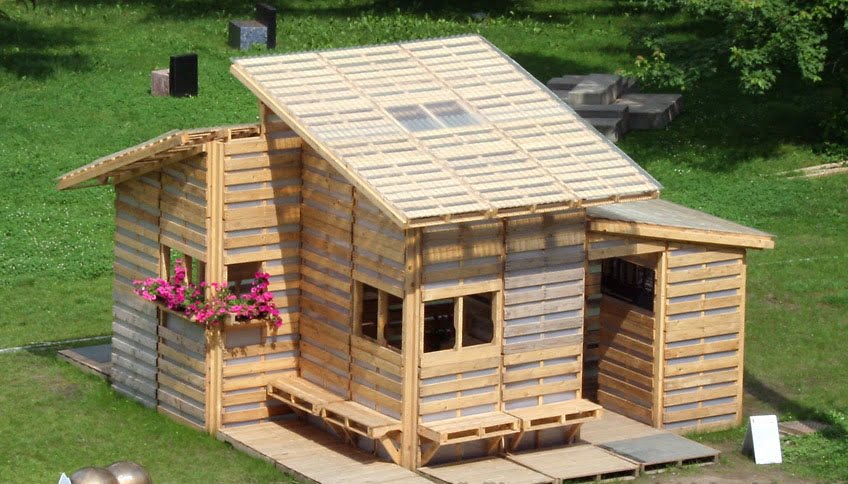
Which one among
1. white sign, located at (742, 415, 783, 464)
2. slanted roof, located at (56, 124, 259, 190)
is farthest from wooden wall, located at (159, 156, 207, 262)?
white sign, located at (742, 415, 783, 464)

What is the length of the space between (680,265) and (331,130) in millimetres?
4885

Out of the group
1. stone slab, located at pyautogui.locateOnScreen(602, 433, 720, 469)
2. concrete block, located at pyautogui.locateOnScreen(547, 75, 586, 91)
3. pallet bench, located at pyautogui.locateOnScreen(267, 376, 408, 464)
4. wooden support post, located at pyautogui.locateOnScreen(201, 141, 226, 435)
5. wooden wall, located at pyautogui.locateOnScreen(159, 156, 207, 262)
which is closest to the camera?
pallet bench, located at pyautogui.locateOnScreen(267, 376, 408, 464)

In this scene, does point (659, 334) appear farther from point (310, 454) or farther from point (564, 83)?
point (564, 83)

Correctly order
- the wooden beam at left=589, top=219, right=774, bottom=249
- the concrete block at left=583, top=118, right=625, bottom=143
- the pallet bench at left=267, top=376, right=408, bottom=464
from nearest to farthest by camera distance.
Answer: the pallet bench at left=267, top=376, right=408, bottom=464 < the wooden beam at left=589, top=219, right=774, bottom=249 < the concrete block at left=583, top=118, right=625, bottom=143

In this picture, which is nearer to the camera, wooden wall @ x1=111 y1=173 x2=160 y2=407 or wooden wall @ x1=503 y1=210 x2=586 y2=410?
wooden wall @ x1=503 y1=210 x2=586 y2=410

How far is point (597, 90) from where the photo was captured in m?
40.3

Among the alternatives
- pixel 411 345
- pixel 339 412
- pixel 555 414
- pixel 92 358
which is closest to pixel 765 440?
pixel 555 414

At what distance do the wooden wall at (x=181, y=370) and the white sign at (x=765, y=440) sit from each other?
6.93m

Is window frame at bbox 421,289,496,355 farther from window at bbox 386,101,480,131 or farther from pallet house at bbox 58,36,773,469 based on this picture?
window at bbox 386,101,480,131

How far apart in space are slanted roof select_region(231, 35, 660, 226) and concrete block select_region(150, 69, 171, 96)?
14843 millimetres

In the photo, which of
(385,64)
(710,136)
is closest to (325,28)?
(710,136)

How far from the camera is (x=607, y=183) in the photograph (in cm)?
2434

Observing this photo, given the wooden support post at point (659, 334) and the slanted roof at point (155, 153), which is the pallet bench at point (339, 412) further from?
the wooden support post at point (659, 334)

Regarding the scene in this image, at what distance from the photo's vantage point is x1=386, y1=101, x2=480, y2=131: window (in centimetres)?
2466
